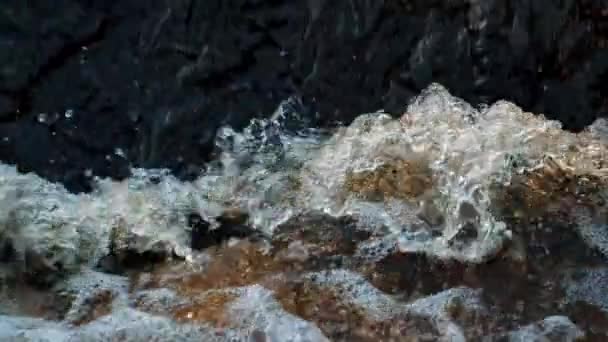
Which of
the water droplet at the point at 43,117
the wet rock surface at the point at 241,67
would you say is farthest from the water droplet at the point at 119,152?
the water droplet at the point at 43,117

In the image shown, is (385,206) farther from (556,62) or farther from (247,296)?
(556,62)

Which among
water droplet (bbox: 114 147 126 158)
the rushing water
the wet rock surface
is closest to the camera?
the rushing water

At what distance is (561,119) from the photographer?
2.52 meters

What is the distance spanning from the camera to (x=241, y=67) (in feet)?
7.88

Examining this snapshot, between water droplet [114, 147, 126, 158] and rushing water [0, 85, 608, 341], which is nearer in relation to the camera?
rushing water [0, 85, 608, 341]

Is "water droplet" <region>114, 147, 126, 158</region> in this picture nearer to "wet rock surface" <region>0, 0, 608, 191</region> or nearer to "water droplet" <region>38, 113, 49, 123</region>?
"wet rock surface" <region>0, 0, 608, 191</region>

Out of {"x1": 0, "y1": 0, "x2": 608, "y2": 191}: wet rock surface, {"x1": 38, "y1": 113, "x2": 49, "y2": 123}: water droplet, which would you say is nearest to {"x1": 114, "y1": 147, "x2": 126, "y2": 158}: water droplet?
{"x1": 0, "y1": 0, "x2": 608, "y2": 191}: wet rock surface

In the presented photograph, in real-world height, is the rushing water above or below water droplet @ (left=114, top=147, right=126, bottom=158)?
below

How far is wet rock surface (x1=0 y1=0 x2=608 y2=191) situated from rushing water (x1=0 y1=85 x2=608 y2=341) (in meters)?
0.06

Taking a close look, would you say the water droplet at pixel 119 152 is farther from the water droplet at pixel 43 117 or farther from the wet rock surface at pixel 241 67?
the water droplet at pixel 43 117

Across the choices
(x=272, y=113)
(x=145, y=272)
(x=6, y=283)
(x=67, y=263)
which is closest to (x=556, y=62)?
(x=272, y=113)

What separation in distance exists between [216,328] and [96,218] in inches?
22.8

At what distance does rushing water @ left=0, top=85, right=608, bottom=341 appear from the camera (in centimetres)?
202

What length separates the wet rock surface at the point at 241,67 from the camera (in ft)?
7.59
